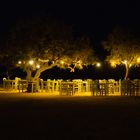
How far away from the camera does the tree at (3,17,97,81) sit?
30.9m

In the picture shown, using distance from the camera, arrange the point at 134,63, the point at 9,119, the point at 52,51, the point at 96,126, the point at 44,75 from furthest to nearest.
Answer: the point at 44,75
the point at 134,63
the point at 52,51
the point at 9,119
the point at 96,126

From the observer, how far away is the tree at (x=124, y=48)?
33.5 m


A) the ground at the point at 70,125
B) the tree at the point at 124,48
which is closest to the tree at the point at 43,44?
the tree at the point at 124,48

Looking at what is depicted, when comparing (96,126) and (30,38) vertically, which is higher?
(30,38)

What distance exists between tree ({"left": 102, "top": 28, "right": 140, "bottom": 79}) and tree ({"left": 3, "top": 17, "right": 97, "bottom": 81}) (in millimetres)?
2858

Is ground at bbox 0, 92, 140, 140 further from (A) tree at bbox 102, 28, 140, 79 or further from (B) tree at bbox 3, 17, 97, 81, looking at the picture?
(A) tree at bbox 102, 28, 140, 79

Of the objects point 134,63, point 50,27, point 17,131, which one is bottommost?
point 17,131

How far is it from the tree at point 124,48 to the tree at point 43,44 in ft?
9.38

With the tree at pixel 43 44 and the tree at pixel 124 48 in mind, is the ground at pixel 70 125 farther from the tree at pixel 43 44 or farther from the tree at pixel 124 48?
the tree at pixel 124 48

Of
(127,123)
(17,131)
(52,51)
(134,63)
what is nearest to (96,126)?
(127,123)

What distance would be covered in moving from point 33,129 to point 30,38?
20.2m

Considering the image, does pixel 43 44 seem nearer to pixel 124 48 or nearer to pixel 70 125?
pixel 124 48

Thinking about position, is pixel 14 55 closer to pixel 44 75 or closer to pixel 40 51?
pixel 40 51

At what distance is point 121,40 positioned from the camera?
1352 inches
